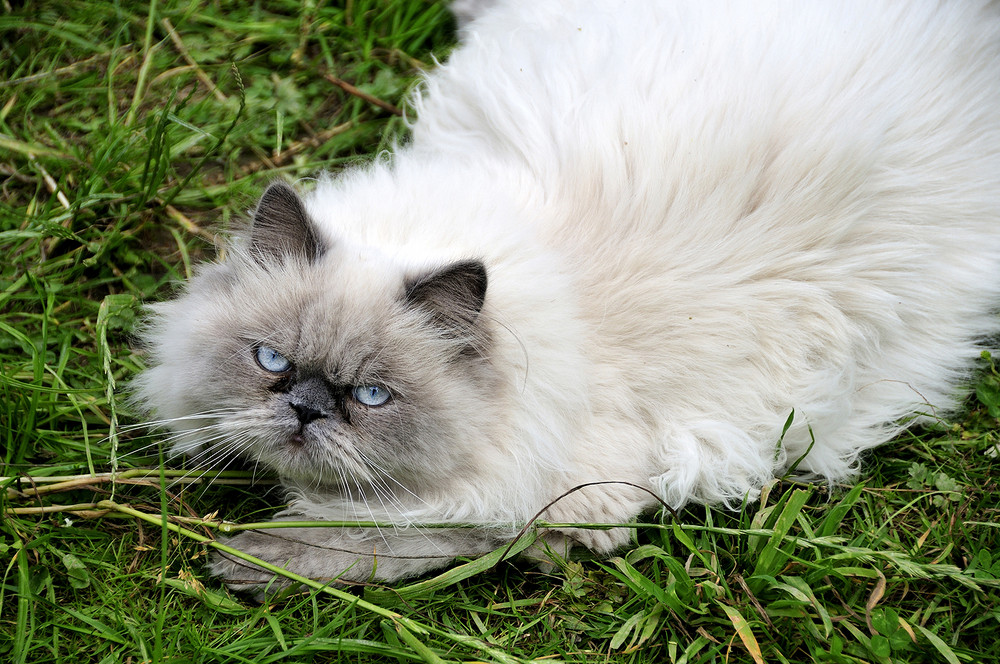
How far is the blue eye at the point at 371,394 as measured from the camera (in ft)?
6.28

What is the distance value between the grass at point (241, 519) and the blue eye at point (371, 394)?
1.84ft

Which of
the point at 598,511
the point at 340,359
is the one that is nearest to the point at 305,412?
the point at 340,359

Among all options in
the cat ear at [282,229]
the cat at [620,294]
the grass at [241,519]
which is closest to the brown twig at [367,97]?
the grass at [241,519]

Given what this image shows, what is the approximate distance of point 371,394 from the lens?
1922 mm

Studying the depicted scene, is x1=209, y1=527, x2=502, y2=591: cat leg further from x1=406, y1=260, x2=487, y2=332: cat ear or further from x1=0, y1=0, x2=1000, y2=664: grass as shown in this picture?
x1=406, y1=260, x2=487, y2=332: cat ear

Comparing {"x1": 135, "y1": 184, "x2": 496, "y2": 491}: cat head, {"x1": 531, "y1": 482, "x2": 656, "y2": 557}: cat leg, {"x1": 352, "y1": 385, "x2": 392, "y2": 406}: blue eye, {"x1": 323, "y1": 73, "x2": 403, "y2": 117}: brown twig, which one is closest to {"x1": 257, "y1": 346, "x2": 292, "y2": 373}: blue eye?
{"x1": 135, "y1": 184, "x2": 496, "y2": 491}: cat head

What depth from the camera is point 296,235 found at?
197 centimetres

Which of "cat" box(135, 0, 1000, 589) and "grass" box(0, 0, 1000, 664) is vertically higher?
"cat" box(135, 0, 1000, 589)

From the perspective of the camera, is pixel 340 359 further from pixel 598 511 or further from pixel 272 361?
pixel 598 511

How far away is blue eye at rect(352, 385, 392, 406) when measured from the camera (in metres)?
1.91

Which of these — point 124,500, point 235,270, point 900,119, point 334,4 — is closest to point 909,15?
point 900,119

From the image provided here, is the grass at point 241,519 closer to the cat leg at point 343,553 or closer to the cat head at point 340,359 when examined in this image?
the cat leg at point 343,553

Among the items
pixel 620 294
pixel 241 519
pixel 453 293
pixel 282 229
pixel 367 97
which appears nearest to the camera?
pixel 453 293

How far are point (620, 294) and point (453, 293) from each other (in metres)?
0.49
